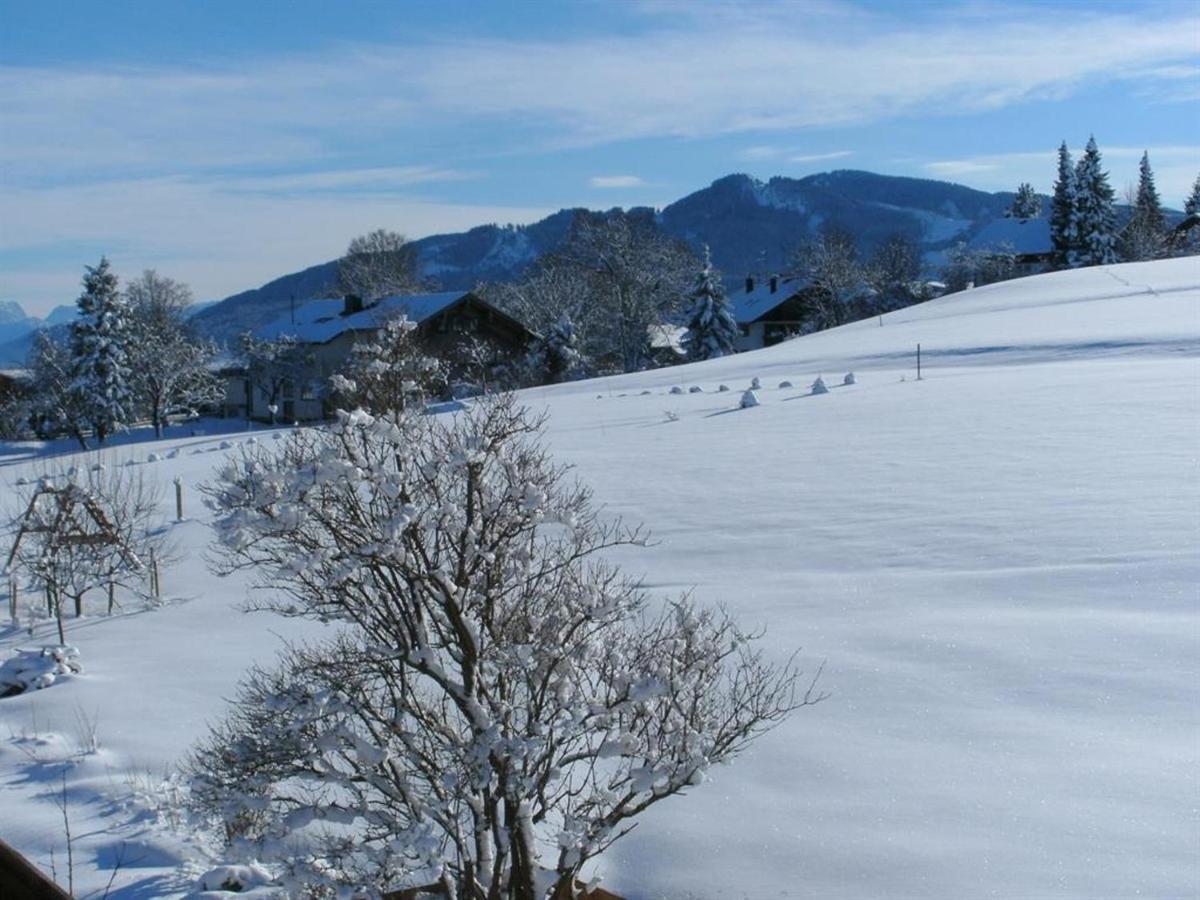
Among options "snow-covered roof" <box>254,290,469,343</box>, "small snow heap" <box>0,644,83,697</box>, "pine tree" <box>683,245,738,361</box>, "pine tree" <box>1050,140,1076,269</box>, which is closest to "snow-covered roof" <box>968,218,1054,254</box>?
"pine tree" <box>1050,140,1076,269</box>

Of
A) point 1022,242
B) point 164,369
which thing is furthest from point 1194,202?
point 164,369

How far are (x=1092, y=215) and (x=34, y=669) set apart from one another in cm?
6352

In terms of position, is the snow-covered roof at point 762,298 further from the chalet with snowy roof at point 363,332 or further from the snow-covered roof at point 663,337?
the chalet with snowy roof at point 363,332

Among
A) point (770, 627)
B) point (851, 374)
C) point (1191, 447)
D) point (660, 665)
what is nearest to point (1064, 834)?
point (660, 665)

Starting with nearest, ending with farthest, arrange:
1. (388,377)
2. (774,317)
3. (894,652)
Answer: (388,377)
(894,652)
(774,317)

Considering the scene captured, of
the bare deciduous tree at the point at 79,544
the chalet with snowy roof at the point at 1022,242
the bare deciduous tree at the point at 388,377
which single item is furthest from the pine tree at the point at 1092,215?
the bare deciduous tree at the point at 388,377

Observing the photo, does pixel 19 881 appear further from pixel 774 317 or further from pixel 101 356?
pixel 774 317

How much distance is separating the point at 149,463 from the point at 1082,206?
5483 cm

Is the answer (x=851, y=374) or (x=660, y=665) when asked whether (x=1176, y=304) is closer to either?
(x=851, y=374)

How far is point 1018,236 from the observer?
267 ft

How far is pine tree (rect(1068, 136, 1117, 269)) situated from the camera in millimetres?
64750

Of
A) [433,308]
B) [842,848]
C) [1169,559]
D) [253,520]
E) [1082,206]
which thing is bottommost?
[842,848]

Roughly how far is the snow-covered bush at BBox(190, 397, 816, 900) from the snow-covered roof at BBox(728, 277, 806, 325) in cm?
6528

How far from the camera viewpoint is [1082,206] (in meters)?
64.9
